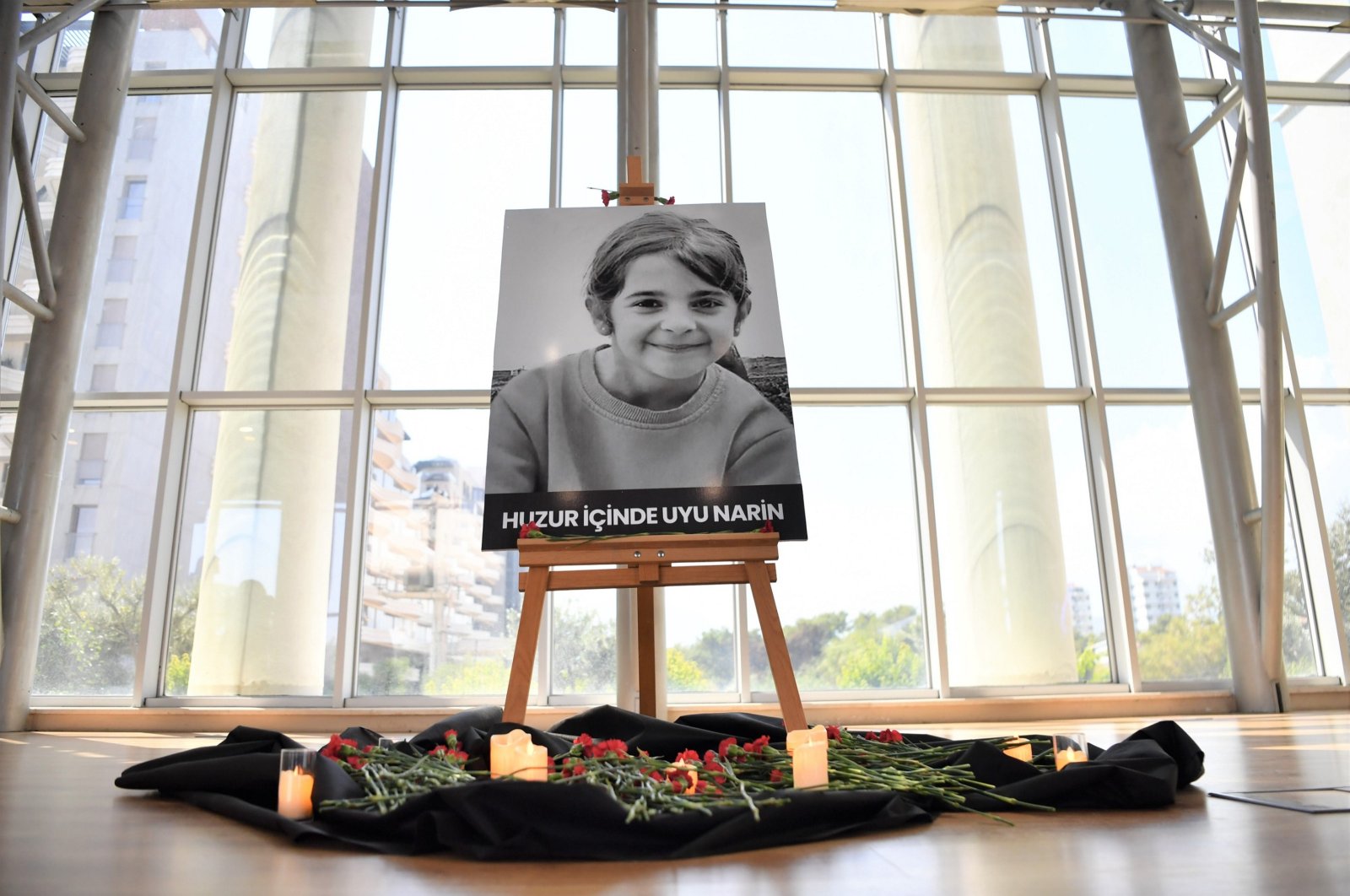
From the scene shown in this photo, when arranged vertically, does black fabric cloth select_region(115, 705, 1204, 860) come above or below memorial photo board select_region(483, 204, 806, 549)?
→ below

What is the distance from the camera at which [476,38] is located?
6371 mm

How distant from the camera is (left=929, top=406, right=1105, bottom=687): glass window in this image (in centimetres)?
550

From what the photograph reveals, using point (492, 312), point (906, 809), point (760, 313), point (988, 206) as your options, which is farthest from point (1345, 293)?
point (906, 809)

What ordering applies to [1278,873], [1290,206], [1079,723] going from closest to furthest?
[1278,873]
[1079,723]
[1290,206]

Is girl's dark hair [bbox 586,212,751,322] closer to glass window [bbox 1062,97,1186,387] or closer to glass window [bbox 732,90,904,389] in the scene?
glass window [bbox 732,90,904,389]

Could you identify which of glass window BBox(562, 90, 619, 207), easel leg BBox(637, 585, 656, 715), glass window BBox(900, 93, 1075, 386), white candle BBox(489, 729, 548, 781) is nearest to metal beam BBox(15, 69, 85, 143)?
glass window BBox(562, 90, 619, 207)

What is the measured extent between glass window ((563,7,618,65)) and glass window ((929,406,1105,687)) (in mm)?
3187

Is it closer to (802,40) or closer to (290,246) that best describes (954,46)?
(802,40)

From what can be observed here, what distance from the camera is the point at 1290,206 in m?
6.29

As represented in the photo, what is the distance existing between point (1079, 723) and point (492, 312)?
13.3ft

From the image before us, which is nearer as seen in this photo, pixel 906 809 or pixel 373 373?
pixel 906 809

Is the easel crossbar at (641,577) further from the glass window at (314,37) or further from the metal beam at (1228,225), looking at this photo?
the glass window at (314,37)

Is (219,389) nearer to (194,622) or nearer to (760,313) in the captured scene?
(194,622)

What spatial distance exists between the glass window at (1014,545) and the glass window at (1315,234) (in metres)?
1.67
